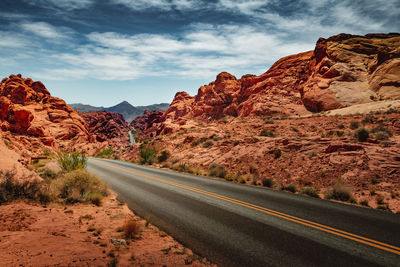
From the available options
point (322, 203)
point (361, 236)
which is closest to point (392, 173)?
point (322, 203)

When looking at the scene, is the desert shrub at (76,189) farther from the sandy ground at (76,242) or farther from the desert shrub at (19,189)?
the sandy ground at (76,242)

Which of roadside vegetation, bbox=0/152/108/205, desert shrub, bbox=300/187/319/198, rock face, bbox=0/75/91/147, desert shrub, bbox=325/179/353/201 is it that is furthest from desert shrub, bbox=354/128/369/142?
rock face, bbox=0/75/91/147

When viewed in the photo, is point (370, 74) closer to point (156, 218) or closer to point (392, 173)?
point (392, 173)

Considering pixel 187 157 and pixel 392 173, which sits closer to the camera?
pixel 392 173

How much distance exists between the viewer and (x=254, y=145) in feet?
56.0

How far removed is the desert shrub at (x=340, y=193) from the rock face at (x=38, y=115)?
30.5m

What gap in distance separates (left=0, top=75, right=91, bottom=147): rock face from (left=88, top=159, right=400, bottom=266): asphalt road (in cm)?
2514

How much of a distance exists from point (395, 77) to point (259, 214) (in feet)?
126

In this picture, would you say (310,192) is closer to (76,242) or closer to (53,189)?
(76,242)

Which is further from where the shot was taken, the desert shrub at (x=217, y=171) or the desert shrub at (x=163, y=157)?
the desert shrub at (x=163, y=157)

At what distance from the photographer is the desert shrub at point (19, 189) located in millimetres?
6066

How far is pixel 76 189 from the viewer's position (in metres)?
8.22

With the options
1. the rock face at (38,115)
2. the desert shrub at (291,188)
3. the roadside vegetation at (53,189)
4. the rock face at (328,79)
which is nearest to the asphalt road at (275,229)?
the desert shrub at (291,188)

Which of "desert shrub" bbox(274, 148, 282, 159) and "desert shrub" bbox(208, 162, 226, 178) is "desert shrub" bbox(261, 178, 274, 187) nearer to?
"desert shrub" bbox(274, 148, 282, 159)
